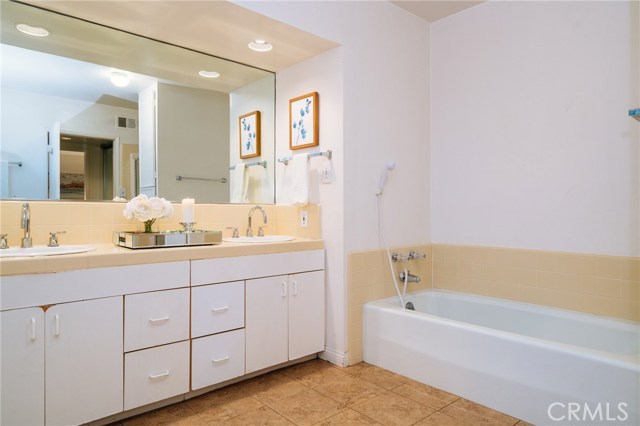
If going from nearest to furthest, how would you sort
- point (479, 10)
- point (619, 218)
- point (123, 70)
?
point (619, 218) < point (123, 70) < point (479, 10)

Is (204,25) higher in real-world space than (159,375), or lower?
higher

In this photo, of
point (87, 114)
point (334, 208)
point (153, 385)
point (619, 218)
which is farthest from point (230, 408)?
point (619, 218)

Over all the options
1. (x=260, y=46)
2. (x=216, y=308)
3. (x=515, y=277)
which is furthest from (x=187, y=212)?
(x=515, y=277)

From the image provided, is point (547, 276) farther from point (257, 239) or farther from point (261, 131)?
point (261, 131)

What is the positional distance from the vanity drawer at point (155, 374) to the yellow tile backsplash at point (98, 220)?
29.0 inches

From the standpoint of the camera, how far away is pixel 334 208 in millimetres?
2639

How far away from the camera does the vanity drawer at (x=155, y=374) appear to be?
1.86 meters

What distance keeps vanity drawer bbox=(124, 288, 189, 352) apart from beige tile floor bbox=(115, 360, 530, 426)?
1.26ft

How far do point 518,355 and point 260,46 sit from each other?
91.0 inches

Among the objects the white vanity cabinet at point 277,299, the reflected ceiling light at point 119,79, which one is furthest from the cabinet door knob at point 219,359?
the reflected ceiling light at point 119,79

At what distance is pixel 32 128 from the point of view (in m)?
2.12

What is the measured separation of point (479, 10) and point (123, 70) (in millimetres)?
2449

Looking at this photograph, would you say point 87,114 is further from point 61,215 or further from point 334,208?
point 334,208

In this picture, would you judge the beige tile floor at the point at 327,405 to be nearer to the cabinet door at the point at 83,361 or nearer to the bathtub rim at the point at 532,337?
the cabinet door at the point at 83,361
